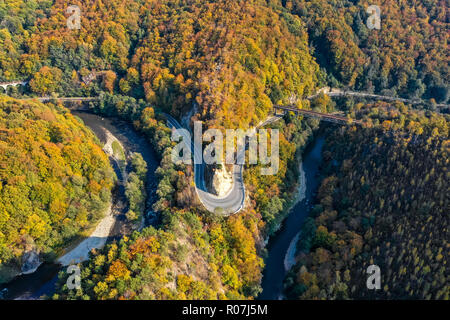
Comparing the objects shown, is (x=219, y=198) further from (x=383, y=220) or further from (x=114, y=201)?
(x=383, y=220)

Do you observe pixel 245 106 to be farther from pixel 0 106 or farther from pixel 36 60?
pixel 36 60

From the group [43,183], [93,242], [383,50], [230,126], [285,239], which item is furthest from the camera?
[383,50]

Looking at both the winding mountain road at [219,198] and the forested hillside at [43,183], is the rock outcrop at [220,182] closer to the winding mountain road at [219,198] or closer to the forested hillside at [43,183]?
the winding mountain road at [219,198]

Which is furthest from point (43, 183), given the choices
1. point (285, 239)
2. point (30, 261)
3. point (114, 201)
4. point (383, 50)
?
point (383, 50)

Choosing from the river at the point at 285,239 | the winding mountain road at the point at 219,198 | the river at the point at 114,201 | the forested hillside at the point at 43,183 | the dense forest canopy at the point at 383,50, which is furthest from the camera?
the dense forest canopy at the point at 383,50

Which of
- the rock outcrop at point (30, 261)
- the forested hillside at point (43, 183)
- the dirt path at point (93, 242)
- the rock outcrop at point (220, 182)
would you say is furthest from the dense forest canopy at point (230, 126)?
the rock outcrop at point (220, 182)
